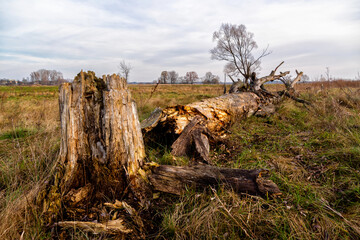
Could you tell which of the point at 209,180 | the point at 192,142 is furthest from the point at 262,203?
the point at 192,142

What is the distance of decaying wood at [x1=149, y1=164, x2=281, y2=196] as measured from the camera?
181 centimetres

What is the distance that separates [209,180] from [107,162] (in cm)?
A: 107

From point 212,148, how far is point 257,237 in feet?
6.47

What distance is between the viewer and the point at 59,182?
1800mm

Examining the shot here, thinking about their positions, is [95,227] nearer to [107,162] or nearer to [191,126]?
[107,162]

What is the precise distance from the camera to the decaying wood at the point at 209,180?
1.81 meters

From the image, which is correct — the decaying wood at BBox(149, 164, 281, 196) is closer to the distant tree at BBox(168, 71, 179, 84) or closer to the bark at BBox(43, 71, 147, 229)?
the bark at BBox(43, 71, 147, 229)

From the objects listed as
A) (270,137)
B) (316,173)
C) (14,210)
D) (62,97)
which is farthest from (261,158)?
(14,210)

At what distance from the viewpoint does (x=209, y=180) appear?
194cm

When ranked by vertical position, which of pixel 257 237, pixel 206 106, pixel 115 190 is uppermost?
pixel 206 106

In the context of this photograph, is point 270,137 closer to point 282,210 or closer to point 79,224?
point 282,210

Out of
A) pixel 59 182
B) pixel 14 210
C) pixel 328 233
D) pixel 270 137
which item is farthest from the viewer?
pixel 270 137

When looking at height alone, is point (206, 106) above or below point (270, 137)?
above

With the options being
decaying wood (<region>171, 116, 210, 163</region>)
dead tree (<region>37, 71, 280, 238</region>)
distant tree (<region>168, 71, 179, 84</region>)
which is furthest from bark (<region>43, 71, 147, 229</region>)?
distant tree (<region>168, 71, 179, 84</region>)
